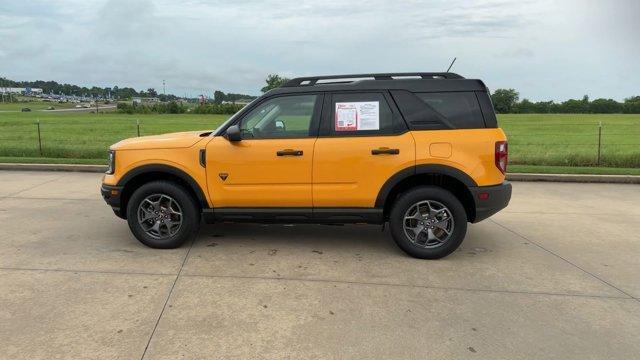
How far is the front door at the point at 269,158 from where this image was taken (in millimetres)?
4977

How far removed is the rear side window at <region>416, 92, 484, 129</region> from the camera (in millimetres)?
4871

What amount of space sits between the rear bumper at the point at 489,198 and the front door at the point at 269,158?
67.3 inches

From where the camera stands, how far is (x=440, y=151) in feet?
15.9

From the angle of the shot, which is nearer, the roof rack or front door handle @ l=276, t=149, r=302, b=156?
front door handle @ l=276, t=149, r=302, b=156

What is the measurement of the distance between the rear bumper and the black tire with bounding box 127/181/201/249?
2919 millimetres

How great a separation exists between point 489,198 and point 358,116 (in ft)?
5.13

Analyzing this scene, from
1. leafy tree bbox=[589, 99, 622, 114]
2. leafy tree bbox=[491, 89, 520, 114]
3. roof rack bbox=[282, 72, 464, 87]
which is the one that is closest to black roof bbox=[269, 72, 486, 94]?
roof rack bbox=[282, 72, 464, 87]

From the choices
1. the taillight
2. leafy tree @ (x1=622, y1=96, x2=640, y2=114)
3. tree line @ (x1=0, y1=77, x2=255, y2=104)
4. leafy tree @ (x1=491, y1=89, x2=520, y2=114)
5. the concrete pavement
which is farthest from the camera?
tree line @ (x1=0, y1=77, x2=255, y2=104)

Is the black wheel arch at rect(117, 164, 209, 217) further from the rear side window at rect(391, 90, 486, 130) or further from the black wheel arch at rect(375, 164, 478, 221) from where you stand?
the rear side window at rect(391, 90, 486, 130)

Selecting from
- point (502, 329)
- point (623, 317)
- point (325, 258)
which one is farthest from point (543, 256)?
point (325, 258)

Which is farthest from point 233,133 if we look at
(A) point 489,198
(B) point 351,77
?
(A) point 489,198

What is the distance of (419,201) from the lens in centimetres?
494

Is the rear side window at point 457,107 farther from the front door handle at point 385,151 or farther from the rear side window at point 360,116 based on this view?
the front door handle at point 385,151

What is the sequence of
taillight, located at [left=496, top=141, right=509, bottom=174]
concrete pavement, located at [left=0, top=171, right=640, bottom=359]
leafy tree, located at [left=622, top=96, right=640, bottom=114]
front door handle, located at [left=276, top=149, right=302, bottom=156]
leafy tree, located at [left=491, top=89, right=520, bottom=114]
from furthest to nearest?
leafy tree, located at [left=622, top=96, right=640, bottom=114] < leafy tree, located at [left=491, top=89, right=520, bottom=114] < front door handle, located at [left=276, top=149, right=302, bottom=156] < taillight, located at [left=496, top=141, right=509, bottom=174] < concrete pavement, located at [left=0, top=171, right=640, bottom=359]
